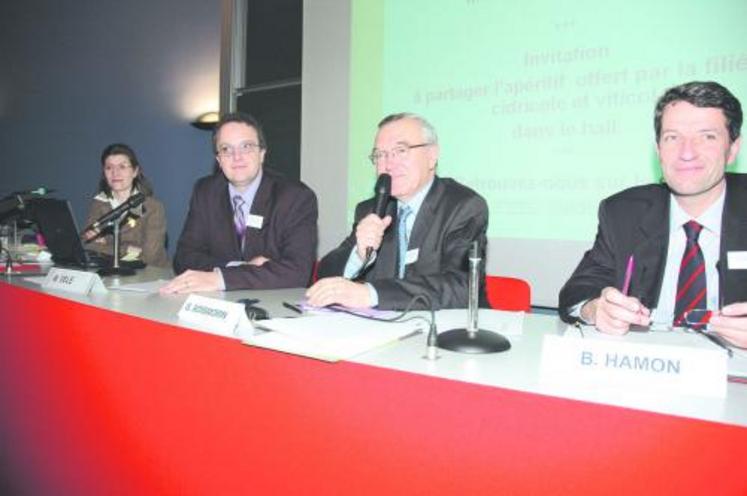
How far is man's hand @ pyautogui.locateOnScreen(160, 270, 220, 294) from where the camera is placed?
183cm

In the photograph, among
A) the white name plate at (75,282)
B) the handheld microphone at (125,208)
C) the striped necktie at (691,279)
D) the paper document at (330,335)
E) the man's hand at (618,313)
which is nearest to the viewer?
the paper document at (330,335)

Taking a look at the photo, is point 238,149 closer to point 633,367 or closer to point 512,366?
point 512,366

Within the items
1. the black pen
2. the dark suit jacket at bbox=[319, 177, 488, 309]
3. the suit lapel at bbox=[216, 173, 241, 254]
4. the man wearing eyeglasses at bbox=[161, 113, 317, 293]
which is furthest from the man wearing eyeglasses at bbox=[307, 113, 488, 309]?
the suit lapel at bbox=[216, 173, 241, 254]

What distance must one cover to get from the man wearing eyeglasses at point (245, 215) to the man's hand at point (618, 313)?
127 centimetres

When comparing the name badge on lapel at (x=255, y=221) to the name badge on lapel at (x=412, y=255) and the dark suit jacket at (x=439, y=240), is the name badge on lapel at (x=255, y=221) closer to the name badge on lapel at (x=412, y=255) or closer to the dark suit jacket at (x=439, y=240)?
the dark suit jacket at (x=439, y=240)

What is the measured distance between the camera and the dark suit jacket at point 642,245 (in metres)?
1.57

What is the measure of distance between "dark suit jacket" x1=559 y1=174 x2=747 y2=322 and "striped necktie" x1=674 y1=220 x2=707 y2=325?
52 millimetres

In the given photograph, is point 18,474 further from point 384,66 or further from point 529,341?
point 384,66

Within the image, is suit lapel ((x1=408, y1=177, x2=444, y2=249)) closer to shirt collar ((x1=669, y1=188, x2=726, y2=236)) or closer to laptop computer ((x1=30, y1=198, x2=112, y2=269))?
shirt collar ((x1=669, y1=188, x2=726, y2=236))

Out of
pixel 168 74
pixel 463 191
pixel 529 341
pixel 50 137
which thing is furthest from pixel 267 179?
pixel 50 137

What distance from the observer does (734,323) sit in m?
1.07

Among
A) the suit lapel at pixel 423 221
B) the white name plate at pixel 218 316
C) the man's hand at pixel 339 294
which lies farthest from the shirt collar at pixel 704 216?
the white name plate at pixel 218 316

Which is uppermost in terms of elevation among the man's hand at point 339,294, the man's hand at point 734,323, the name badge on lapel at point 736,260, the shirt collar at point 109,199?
the shirt collar at point 109,199

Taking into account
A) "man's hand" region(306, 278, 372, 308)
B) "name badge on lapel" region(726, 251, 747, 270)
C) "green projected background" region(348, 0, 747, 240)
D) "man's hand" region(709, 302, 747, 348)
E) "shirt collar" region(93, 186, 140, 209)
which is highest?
"green projected background" region(348, 0, 747, 240)
